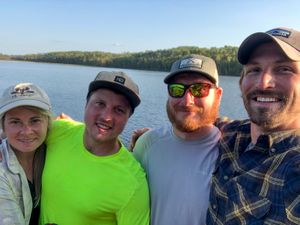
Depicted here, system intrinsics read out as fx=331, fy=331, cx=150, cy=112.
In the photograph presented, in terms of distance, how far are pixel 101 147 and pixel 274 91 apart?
129 centimetres

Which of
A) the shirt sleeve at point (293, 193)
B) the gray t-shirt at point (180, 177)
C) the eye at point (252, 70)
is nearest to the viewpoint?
the shirt sleeve at point (293, 193)

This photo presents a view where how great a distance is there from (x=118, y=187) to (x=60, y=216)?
Result: 473mm

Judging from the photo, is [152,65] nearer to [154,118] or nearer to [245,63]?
[154,118]

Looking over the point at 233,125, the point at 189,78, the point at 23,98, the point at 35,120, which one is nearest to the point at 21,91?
the point at 23,98

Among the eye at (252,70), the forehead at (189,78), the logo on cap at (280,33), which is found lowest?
the forehead at (189,78)

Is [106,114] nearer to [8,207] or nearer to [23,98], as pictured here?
[23,98]

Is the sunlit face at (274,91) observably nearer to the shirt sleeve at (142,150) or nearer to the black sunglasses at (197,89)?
the black sunglasses at (197,89)

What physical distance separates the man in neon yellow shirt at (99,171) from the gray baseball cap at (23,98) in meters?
0.32

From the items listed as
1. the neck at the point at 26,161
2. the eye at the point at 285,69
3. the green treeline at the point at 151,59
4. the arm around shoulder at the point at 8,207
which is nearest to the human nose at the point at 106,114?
the neck at the point at 26,161

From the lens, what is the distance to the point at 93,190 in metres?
2.35

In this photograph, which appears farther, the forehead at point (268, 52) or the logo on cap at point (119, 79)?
the logo on cap at point (119, 79)

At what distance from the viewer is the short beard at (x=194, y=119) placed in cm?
249

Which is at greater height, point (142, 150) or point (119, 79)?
point (119, 79)

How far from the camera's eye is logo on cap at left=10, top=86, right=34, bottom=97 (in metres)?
2.52
